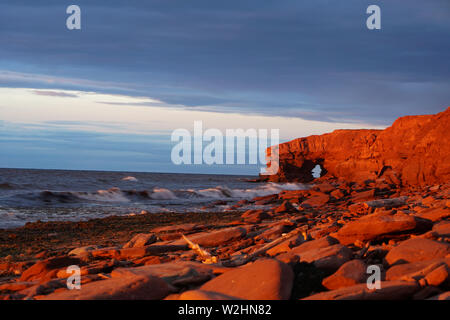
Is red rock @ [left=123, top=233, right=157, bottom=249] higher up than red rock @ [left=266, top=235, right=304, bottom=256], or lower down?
lower down

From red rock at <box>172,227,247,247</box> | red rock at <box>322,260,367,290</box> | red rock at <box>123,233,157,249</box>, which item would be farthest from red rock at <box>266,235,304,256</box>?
red rock at <box>123,233,157,249</box>

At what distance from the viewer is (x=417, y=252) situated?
5059 millimetres

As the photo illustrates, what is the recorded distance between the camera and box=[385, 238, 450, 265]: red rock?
4969 millimetres

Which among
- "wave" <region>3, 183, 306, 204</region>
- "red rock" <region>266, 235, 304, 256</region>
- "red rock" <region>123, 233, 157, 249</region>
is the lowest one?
"wave" <region>3, 183, 306, 204</region>

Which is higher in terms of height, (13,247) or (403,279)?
(403,279)

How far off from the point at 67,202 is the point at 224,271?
22406 millimetres

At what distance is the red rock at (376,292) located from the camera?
3809 mm

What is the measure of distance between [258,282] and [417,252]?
226cm

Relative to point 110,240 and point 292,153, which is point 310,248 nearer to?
point 110,240

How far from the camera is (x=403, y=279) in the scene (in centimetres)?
423

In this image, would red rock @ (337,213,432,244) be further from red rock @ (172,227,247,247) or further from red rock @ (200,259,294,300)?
red rock @ (172,227,247,247)

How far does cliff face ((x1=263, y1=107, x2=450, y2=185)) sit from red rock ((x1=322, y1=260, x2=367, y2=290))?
2452 centimetres

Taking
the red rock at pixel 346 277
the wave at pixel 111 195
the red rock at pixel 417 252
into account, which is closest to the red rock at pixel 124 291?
the red rock at pixel 346 277
